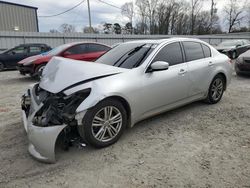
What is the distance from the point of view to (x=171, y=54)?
4340mm

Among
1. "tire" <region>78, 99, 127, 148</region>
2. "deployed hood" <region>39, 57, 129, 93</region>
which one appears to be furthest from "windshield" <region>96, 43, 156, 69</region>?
"tire" <region>78, 99, 127, 148</region>

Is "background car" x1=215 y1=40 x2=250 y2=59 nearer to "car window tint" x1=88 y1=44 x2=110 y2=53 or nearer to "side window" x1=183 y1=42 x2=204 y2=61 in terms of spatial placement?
"car window tint" x1=88 y1=44 x2=110 y2=53

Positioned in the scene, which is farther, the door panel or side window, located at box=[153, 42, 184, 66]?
side window, located at box=[153, 42, 184, 66]

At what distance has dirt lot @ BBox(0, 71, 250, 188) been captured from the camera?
2641mm

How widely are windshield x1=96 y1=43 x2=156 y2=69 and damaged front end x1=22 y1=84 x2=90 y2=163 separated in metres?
1.07

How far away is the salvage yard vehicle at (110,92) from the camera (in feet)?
9.91

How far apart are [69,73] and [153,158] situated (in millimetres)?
1700

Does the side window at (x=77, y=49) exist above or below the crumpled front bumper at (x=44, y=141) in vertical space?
above

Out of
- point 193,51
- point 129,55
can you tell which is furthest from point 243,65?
point 129,55

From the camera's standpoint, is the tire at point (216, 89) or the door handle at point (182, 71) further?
the tire at point (216, 89)

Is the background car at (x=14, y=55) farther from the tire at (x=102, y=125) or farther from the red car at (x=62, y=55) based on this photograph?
the tire at (x=102, y=125)

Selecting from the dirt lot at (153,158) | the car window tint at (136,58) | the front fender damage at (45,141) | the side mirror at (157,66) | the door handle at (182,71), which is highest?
the car window tint at (136,58)

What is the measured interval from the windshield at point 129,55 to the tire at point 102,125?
84 cm

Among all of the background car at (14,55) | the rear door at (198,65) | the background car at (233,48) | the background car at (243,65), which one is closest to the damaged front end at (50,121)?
the rear door at (198,65)
